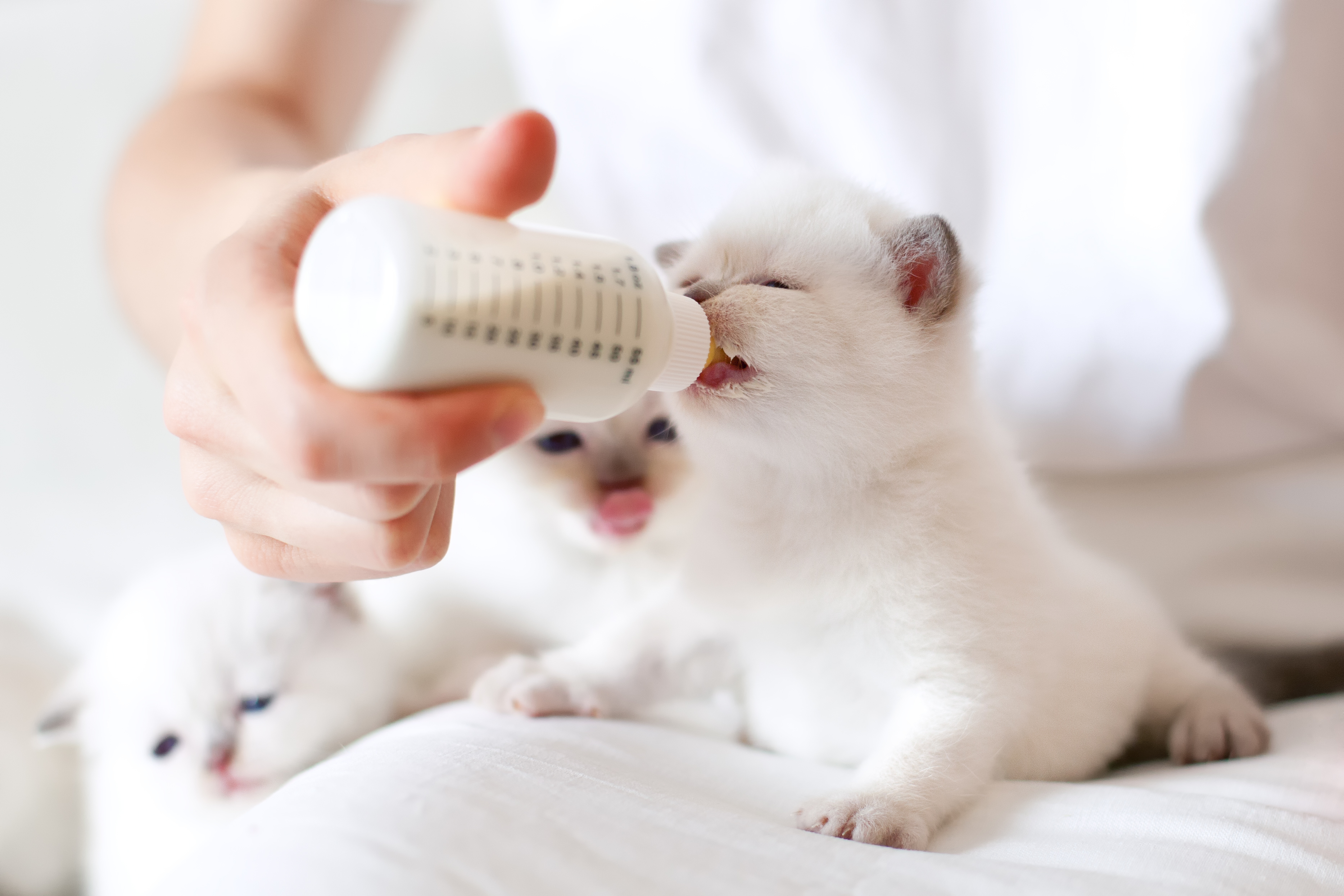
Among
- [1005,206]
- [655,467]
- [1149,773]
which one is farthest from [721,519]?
[1005,206]

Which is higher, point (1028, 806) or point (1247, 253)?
point (1247, 253)

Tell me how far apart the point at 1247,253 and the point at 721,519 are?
752 millimetres

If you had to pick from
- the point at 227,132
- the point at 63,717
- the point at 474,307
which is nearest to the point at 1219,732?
the point at 474,307

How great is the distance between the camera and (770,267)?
2.88 feet

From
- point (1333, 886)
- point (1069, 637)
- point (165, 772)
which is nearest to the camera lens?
point (1333, 886)

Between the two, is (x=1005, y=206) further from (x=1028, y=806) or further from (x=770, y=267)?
(x=1028, y=806)

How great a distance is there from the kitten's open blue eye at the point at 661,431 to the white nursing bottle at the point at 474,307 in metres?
0.55

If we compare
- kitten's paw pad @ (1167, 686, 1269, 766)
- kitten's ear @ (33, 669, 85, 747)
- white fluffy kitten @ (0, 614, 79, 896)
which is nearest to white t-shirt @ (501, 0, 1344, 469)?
kitten's paw pad @ (1167, 686, 1269, 766)

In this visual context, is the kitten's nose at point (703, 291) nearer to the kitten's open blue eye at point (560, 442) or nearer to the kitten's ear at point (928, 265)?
the kitten's ear at point (928, 265)

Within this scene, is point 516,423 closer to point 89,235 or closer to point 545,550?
point 545,550

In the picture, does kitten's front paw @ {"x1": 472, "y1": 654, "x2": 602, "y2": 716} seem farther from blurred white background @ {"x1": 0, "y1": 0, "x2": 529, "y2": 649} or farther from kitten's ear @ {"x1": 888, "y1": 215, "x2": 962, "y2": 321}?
blurred white background @ {"x1": 0, "y1": 0, "x2": 529, "y2": 649}

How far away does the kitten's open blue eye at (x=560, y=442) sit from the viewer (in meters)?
1.19

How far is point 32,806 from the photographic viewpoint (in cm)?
131

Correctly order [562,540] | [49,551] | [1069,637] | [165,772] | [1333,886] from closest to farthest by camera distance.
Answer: [1333,886]
[1069,637]
[165,772]
[562,540]
[49,551]
